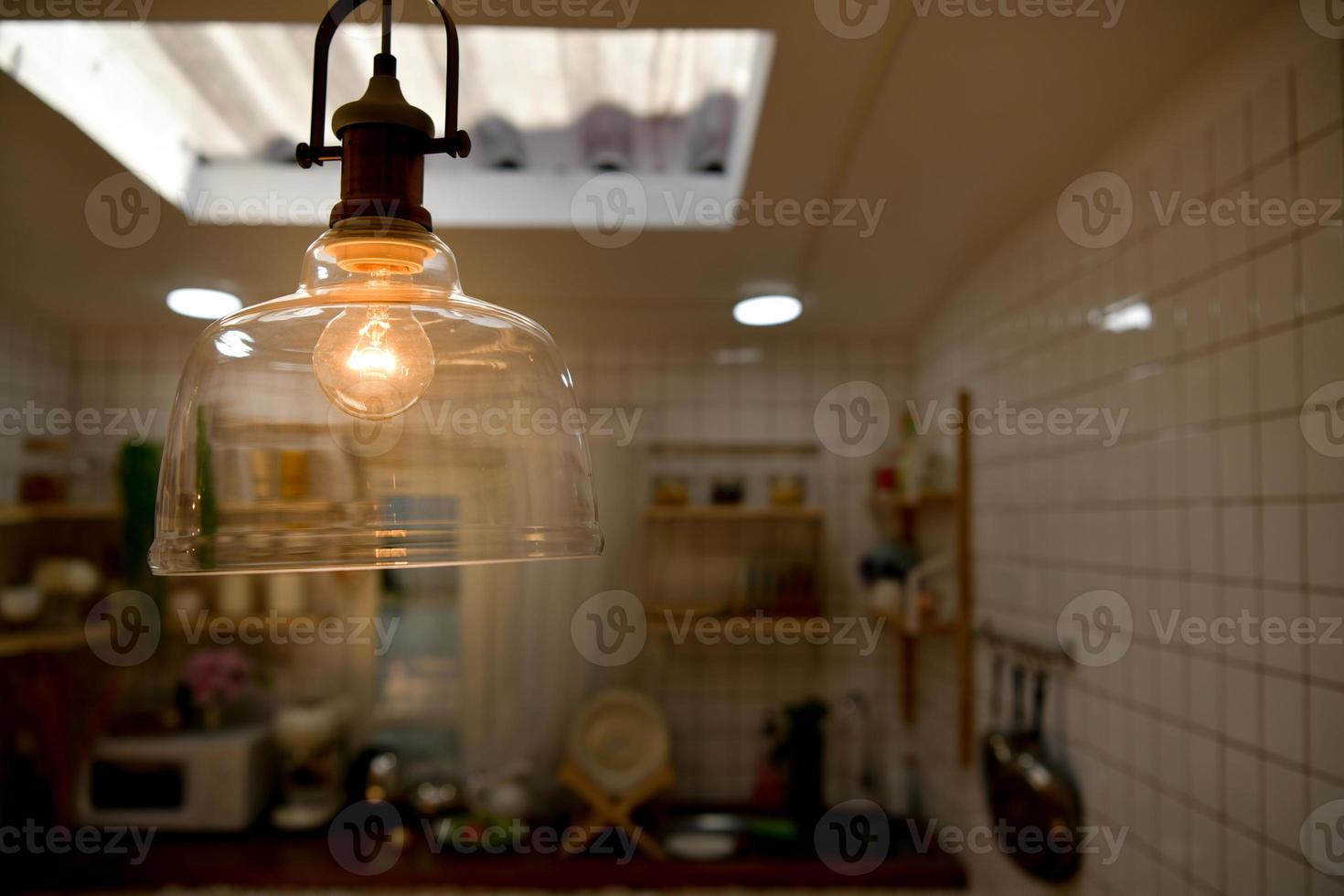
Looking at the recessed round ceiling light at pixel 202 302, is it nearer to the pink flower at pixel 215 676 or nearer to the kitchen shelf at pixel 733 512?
the pink flower at pixel 215 676

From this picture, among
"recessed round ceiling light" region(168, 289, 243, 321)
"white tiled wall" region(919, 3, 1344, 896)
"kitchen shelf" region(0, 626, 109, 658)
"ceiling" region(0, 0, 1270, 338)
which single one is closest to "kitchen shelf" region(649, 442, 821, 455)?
"ceiling" region(0, 0, 1270, 338)

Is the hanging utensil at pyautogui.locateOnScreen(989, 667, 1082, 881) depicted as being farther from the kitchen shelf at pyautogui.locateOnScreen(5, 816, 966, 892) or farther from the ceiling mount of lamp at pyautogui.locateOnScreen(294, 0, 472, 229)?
the ceiling mount of lamp at pyautogui.locateOnScreen(294, 0, 472, 229)

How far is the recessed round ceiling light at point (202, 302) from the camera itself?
196 cm

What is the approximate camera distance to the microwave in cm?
234

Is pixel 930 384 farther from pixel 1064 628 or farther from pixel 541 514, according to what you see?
pixel 541 514

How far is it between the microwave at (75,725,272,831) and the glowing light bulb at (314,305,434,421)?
7.64 feet

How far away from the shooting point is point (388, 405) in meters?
0.46

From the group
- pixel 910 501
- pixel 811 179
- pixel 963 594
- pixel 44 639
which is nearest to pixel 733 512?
pixel 910 501

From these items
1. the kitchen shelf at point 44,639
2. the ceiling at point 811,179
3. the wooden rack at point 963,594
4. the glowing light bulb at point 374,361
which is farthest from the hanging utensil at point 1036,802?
the kitchen shelf at point 44,639

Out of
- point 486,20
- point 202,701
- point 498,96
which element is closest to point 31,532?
point 202,701

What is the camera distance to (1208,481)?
122 cm

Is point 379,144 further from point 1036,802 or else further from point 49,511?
point 49,511

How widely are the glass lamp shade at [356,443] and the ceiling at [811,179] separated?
0.83 metres

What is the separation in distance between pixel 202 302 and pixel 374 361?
185 centimetres
